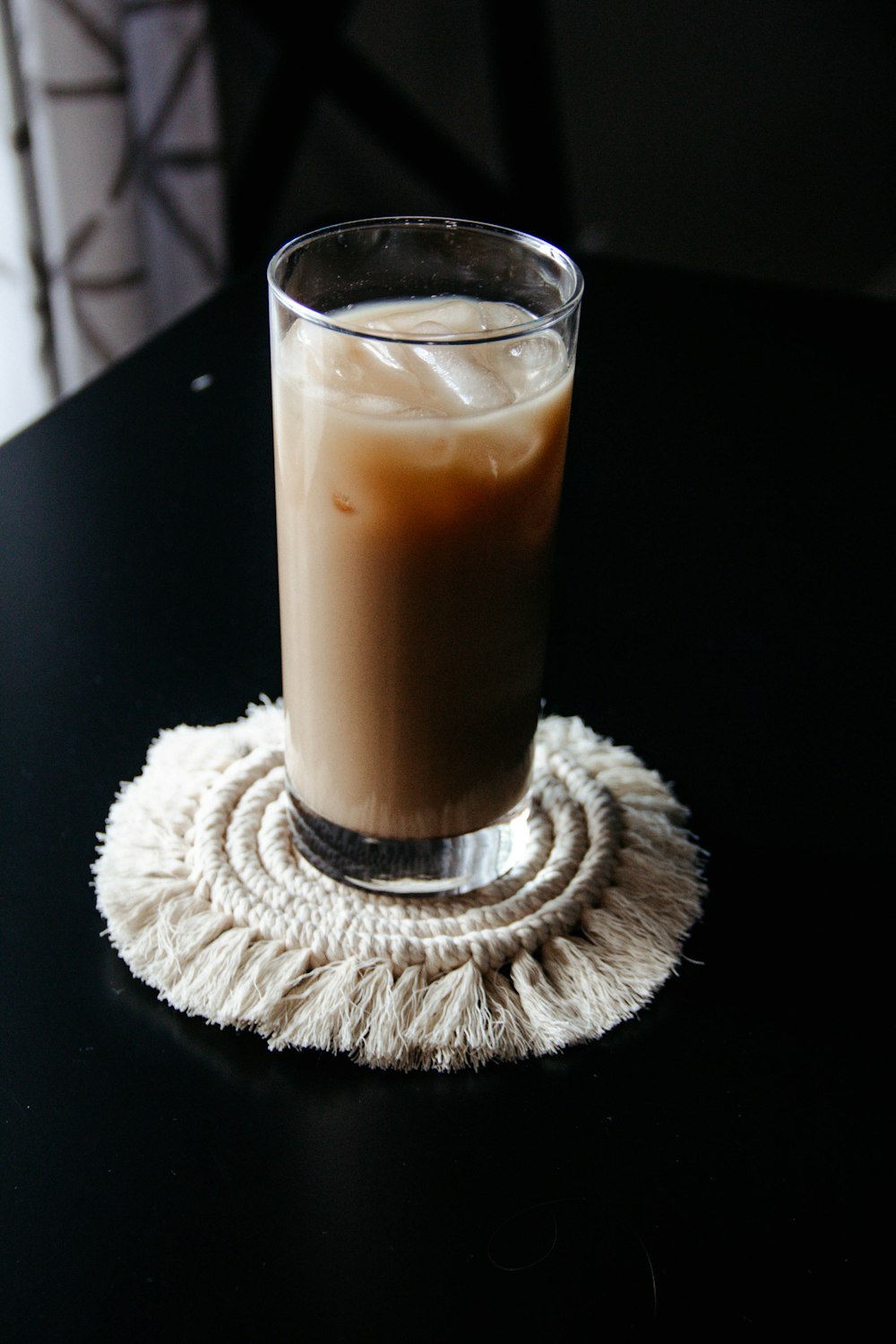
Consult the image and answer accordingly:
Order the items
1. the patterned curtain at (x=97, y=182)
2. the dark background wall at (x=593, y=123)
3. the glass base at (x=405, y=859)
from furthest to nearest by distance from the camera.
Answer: the dark background wall at (x=593, y=123)
the patterned curtain at (x=97, y=182)
the glass base at (x=405, y=859)

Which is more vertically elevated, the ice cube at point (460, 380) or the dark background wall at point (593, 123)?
the ice cube at point (460, 380)

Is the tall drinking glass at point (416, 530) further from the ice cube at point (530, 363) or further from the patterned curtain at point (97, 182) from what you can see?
the patterned curtain at point (97, 182)

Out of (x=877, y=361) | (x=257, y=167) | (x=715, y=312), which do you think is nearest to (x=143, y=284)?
(x=257, y=167)

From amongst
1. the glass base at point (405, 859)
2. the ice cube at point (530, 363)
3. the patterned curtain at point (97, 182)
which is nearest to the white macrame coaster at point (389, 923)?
the glass base at point (405, 859)

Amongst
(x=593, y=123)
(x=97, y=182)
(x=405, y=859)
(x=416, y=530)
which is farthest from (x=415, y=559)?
(x=593, y=123)

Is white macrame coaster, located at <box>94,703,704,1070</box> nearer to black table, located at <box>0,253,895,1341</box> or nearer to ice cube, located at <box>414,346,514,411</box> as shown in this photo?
black table, located at <box>0,253,895,1341</box>

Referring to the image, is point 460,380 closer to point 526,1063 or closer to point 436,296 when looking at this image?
point 436,296
